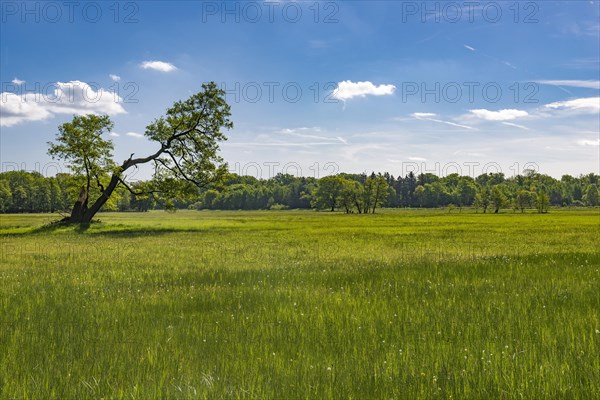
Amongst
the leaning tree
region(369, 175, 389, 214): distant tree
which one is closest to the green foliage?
the leaning tree

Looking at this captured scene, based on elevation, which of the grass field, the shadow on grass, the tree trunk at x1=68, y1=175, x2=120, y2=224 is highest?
the tree trunk at x1=68, y1=175, x2=120, y2=224

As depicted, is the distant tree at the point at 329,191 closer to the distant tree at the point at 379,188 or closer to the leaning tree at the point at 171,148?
the distant tree at the point at 379,188

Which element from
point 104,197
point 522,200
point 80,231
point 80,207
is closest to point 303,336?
point 80,231

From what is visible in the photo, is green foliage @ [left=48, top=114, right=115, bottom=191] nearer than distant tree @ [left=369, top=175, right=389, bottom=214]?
Yes

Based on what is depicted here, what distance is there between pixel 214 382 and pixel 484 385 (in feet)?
10.3

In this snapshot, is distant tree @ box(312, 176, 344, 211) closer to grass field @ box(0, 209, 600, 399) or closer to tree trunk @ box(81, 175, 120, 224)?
tree trunk @ box(81, 175, 120, 224)

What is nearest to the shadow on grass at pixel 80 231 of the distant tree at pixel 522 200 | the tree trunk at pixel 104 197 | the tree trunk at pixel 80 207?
the tree trunk at pixel 80 207

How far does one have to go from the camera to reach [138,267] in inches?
605

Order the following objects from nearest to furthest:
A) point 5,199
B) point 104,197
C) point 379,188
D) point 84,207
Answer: point 104,197
point 84,207
point 379,188
point 5,199

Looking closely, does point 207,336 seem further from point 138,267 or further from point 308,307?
point 138,267

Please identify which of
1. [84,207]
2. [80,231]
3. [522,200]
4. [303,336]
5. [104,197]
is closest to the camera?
[303,336]

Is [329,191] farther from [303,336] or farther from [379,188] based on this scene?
[303,336]

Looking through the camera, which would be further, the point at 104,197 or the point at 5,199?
the point at 5,199

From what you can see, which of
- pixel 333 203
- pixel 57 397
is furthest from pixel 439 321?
pixel 333 203
